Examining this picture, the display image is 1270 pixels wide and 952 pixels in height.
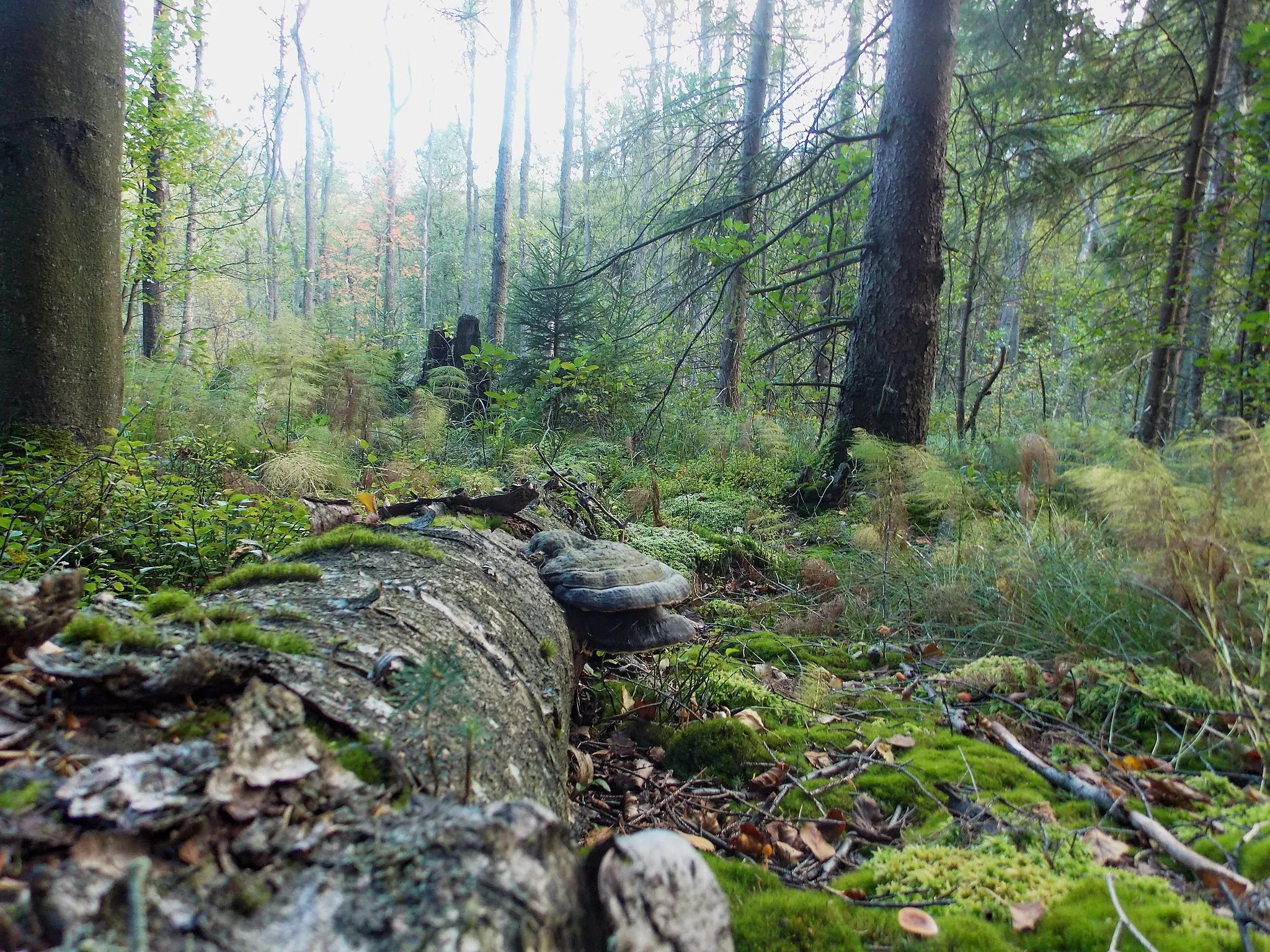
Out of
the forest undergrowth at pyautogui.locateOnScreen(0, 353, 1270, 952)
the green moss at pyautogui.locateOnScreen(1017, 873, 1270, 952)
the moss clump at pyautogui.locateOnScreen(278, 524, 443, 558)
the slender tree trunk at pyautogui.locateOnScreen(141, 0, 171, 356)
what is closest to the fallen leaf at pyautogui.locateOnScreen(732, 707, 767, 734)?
the forest undergrowth at pyautogui.locateOnScreen(0, 353, 1270, 952)

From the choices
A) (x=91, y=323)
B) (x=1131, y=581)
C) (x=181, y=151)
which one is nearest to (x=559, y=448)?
Answer: (x=91, y=323)

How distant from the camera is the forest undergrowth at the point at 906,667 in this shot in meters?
1.63

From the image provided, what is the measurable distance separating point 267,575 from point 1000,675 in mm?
2925

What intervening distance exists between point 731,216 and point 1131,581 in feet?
17.4

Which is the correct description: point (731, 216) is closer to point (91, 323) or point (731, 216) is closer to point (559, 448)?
point (559, 448)

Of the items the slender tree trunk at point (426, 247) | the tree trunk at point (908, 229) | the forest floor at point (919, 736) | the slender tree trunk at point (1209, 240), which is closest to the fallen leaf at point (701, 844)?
the forest floor at point (919, 736)

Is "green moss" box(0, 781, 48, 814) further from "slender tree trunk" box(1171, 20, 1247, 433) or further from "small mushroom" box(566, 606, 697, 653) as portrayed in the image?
"slender tree trunk" box(1171, 20, 1247, 433)

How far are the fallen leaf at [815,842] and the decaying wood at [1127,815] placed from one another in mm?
812

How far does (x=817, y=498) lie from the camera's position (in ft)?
21.2

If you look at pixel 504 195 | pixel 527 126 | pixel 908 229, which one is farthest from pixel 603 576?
pixel 527 126

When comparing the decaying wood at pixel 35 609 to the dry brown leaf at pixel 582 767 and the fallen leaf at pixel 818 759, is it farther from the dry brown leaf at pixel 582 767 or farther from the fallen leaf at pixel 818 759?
the fallen leaf at pixel 818 759

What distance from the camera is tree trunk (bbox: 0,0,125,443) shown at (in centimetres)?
351

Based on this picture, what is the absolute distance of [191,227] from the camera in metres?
14.7

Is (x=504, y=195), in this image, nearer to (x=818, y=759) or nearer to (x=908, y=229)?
(x=908, y=229)
